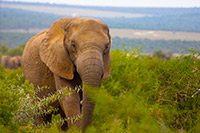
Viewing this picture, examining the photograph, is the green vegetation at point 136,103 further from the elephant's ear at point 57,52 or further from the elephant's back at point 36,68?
the elephant's ear at point 57,52

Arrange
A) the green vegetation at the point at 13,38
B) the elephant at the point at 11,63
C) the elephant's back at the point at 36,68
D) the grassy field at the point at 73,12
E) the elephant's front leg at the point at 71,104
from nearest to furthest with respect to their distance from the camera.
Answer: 1. the elephant's front leg at the point at 71,104
2. the elephant's back at the point at 36,68
3. the elephant at the point at 11,63
4. the green vegetation at the point at 13,38
5. the grassy field at the point at 73,12

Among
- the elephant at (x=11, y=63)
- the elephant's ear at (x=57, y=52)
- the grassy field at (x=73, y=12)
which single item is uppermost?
the elephant's ear at (x=57, y=52)

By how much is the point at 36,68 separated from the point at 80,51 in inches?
48.4

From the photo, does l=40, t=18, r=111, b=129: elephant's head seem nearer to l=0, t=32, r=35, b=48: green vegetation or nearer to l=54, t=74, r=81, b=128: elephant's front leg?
l=54, t=74, r=81, b=128: elephant's front leg

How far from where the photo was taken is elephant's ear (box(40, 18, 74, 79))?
4.07 meters

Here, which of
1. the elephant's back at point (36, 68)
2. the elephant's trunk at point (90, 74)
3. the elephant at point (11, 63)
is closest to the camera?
the elephant's trunk at point (90, 74)

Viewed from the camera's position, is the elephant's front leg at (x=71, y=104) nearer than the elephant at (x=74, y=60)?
No

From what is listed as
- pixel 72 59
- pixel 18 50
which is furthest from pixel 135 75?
pixel 18 50

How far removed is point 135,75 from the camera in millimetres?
6996

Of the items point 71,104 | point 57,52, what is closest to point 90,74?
point 71,104

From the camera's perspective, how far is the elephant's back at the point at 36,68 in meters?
4.59

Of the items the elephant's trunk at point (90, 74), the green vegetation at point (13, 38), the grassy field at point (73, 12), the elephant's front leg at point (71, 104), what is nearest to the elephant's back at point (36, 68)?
the elephant's front leg at point (71, 104)

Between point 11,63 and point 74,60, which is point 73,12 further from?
point 74,60

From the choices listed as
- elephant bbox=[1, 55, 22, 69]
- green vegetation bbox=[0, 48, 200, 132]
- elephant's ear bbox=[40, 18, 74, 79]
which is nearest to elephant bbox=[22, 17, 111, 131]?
elephant's ear bbox=[40, 18, 74, 79]
